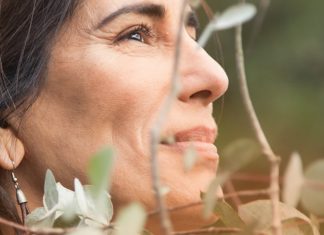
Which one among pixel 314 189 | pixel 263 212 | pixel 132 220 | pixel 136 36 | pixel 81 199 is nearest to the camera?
pixel 132 220

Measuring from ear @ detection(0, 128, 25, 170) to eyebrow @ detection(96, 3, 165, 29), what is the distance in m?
0.24

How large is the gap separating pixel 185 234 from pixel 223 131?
4.64m

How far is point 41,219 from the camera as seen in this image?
3.76 feet

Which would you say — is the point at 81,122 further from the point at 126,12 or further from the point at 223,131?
the point at 223,131

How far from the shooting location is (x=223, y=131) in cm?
556

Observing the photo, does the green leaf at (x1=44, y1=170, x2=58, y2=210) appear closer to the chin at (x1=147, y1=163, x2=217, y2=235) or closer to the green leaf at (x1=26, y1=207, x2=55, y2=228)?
the green leaf at (x1=26, y1=207, x2=55, y2=228)

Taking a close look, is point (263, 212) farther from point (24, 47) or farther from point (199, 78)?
point (24, 47)

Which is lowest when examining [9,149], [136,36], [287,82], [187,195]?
[287,82]

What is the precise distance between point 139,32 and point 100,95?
0.55 feet

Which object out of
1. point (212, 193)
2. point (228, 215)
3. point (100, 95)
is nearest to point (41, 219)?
point (228, 215)

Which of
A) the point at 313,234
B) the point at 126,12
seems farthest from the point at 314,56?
the point at 313,234

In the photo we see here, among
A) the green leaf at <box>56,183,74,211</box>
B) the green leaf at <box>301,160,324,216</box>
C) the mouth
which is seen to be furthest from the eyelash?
the green leaf at <box>301,160,324,216</box>

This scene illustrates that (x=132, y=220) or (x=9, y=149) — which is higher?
(x=132, y=220)

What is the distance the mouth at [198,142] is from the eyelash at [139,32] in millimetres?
215
